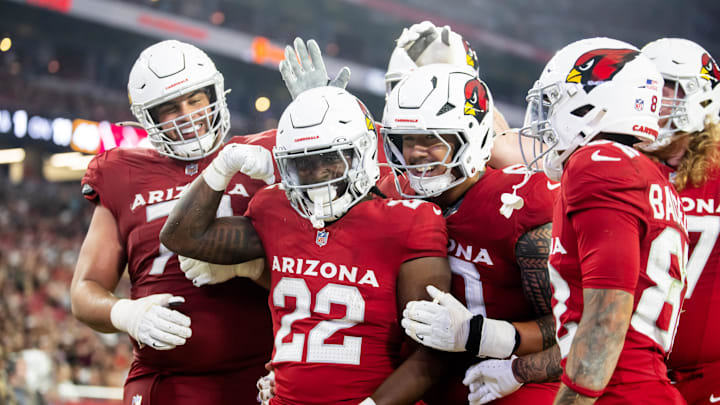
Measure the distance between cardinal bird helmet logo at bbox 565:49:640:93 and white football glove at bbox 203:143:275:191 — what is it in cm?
120

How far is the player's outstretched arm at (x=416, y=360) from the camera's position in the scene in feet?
8.30

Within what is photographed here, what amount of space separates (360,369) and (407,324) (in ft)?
0.85

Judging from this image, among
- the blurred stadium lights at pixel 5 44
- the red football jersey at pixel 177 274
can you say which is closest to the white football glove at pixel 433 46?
the red football jersey at pixel 177 274

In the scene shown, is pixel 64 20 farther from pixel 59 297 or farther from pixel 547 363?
pixel 547 363

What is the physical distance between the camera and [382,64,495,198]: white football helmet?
9.20 ft

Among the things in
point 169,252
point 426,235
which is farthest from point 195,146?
point 426,235

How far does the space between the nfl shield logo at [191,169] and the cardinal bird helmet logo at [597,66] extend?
1863 millimetres

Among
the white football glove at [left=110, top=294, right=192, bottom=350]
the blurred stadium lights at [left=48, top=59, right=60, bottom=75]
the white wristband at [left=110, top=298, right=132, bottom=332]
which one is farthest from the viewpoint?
the blurred stadium lights at [left=48, top=59, right=60, bottom=75]

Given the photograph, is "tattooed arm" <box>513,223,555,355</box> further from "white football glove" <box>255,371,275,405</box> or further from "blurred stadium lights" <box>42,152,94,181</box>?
"blurred stadium lights" <box>42,152,94,181</box>

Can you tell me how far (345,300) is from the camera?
2605 mm

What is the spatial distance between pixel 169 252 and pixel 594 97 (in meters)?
2.05

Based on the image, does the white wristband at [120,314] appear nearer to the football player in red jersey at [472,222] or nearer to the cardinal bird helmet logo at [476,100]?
the football player in red jersey at [472,222]

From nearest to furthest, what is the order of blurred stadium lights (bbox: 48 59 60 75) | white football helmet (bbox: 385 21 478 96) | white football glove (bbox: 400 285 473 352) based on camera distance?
1. white football glove (bbox: 400 285 473 352)
2. white football helmet (bbox: 385 21 478 96)
3. blurred stadium lights (bbox: 48 59 60 75)

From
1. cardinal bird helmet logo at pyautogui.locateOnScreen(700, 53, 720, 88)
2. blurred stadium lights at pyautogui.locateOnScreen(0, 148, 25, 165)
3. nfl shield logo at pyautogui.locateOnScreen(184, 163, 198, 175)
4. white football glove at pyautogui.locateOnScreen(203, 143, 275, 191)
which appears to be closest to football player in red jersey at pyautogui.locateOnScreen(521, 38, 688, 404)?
cardinal bird helmet logo at pyautogui.locateOnScreen(700, 53, 720, 88)
